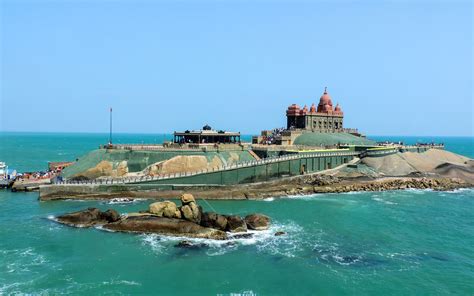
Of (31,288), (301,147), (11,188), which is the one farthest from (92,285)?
(301,147)

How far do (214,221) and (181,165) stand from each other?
25.4 m

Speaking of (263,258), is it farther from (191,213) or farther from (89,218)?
(89,218)

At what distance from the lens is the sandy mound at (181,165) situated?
221 ft

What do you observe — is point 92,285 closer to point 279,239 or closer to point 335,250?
point 279,239

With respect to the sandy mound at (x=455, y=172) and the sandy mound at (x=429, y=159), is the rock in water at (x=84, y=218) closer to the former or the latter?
the sandy mound at (x=429, y=159)

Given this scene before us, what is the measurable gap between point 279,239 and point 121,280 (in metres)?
16.3

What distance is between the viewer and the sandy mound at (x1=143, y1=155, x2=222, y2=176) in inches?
2653

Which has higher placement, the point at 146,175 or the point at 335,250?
the point at 146,175

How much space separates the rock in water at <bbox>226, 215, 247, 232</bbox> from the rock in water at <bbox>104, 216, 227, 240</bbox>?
153 cm

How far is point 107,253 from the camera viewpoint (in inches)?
1457

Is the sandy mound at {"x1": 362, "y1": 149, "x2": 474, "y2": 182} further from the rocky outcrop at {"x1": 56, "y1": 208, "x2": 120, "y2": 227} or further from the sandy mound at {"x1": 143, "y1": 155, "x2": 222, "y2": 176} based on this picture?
the rocky outcrop at {"x1": 56, "y1": 208, "x2": 120, "y2": 227}

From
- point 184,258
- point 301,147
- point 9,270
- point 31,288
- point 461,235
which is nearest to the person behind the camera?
point 31,288

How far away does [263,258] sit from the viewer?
36.3 m

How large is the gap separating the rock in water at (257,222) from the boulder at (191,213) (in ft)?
17.8
